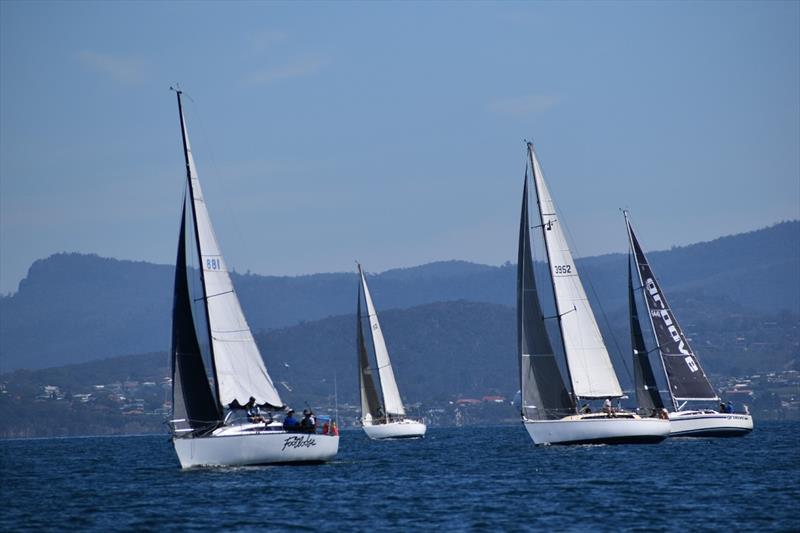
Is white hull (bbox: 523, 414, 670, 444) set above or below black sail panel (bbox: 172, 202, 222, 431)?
below

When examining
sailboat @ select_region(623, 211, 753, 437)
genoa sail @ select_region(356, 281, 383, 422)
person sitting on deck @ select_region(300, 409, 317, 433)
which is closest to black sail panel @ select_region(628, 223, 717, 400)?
sailboat @ select_region(623, 211, 753, 437)

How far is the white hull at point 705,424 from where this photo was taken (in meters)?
73.4

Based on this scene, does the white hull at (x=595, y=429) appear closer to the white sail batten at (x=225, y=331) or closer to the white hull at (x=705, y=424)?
the white hull at (x=705, y=424)

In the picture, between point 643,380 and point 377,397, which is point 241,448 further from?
point 377,397

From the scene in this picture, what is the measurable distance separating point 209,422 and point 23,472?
20.9 m

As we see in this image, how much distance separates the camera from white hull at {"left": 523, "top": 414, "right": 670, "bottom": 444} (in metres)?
61.1

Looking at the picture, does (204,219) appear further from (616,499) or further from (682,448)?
(682,448)

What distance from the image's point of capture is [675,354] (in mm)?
74938


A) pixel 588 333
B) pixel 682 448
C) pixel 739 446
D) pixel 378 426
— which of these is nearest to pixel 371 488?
pixel 588 333

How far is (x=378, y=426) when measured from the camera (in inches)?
3812

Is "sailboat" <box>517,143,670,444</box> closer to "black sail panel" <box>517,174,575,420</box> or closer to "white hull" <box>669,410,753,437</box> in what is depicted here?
"black sail panel" <box>517,174,575,420</box>

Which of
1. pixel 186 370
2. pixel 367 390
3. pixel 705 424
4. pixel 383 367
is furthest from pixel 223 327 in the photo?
pixel 367 390

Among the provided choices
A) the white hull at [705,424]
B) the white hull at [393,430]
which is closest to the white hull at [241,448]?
the white hull at [705,424]

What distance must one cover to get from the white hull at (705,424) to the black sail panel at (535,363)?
13.6 meters
